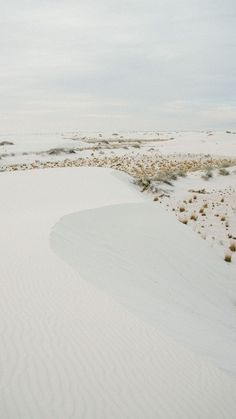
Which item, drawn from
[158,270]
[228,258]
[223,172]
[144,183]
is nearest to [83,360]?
[158,270]

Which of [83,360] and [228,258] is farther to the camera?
[228,258]

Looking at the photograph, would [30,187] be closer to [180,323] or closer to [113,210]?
[113,210]

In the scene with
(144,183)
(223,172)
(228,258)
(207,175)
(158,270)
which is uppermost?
(223,172)

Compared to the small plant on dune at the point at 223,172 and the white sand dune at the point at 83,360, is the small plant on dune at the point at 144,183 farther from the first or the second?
the white sand dune at the point at 83,360

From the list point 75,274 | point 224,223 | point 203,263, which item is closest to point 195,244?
point 203,263

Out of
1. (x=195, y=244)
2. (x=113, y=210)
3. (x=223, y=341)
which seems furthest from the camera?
(x=113, y=210)

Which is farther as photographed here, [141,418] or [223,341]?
[223,341]

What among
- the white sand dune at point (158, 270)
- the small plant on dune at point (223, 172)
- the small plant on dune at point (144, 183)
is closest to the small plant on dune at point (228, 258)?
the white sand dune at point (158, 270)

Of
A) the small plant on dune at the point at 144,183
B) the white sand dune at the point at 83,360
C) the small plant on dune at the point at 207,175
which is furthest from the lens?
the small plant on dune at the point at 207,175

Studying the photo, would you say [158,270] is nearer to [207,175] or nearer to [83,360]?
[83,360]
